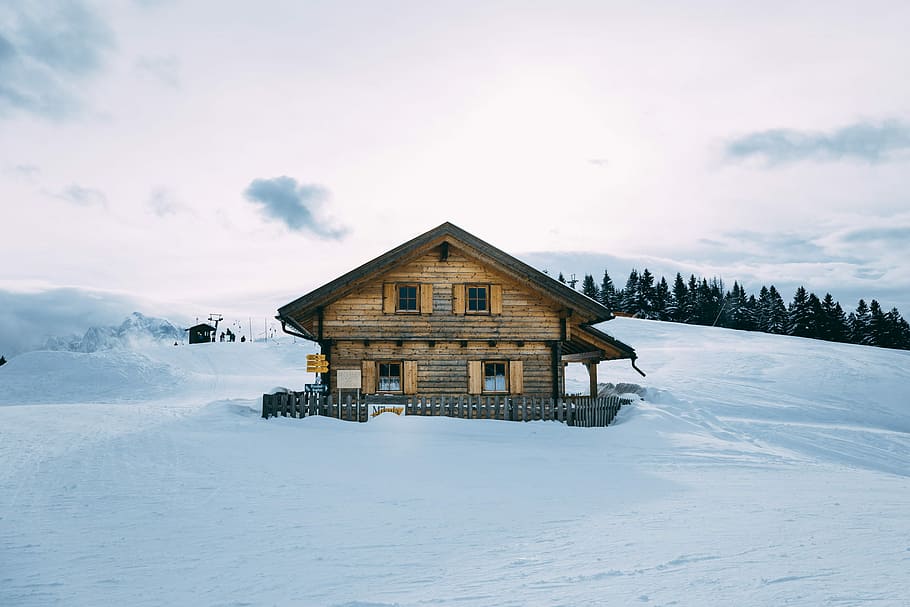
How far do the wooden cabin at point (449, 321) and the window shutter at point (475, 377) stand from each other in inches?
1.4

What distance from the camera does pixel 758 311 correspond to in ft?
295

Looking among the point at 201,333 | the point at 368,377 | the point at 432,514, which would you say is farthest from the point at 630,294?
the point at 432,514

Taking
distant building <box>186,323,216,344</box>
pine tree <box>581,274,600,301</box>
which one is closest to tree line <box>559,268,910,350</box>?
pine tree <box>581,274,600,301</box>

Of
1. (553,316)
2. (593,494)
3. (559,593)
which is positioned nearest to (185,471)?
(593,494)

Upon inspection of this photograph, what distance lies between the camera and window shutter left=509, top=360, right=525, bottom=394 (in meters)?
21.6

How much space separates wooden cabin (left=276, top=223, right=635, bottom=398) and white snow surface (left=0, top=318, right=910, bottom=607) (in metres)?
3.80

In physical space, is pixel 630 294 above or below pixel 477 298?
above

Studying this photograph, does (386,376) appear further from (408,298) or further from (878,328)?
(878,328)

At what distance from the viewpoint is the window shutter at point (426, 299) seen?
70.3ft

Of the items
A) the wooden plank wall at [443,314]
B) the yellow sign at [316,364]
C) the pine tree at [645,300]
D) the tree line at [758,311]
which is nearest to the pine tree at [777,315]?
the tree line at [758,311]

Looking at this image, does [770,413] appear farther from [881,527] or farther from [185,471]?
[185,471]

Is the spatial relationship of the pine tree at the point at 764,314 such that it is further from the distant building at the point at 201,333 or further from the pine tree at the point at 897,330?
the distant building at the point at 201,333

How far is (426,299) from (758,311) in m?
81.9

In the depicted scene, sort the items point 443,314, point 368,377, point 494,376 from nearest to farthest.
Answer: point 368,377
point 443,314
point 494,376
